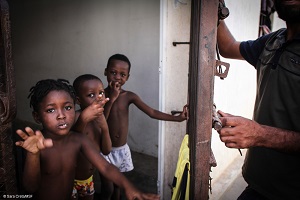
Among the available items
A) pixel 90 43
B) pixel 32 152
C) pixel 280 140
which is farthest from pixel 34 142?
pixel 90 43

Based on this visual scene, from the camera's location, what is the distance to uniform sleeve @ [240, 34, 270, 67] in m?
1.87

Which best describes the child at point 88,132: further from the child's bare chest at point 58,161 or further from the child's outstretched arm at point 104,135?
the child's bare chest at point 58,161

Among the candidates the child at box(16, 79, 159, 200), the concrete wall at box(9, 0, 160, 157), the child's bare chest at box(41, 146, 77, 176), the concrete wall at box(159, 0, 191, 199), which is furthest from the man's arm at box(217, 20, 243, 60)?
the concrete wall at box(9, 0, 160, 157)

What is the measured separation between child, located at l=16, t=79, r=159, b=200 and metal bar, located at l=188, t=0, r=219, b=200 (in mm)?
562

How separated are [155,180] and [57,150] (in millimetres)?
1930

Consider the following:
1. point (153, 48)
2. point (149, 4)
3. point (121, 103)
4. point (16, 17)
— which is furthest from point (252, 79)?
point (16, 17)

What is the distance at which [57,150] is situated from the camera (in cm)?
176

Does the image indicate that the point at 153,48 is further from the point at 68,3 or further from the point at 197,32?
the point at 197,32

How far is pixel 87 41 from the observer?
14.2 ft

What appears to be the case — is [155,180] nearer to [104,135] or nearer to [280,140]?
[104,135]

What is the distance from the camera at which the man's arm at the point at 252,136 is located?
3.56 ft

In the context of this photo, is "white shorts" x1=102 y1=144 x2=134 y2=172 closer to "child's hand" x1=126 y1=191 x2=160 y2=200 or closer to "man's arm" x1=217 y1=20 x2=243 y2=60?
"child's hand" x1=126 y1=191 x2=160 y2=200

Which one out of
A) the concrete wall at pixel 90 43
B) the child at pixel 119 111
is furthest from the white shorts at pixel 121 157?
the concrete wall at pixel 90 43

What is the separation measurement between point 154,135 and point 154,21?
70.2 inches
